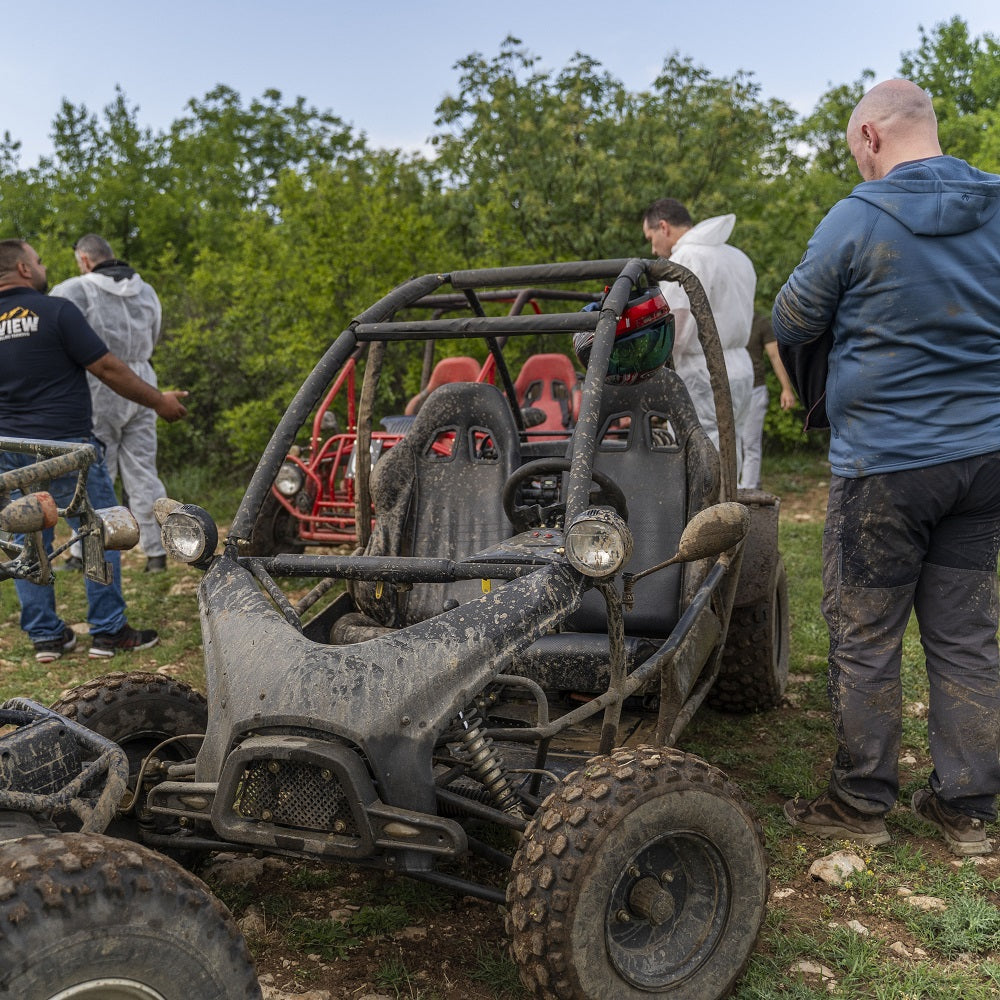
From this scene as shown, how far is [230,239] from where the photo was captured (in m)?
17.8

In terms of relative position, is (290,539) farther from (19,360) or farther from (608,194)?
(608,194)

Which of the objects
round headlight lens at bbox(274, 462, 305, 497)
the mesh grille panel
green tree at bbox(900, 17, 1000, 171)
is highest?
green tree at bbox(900, 17, 1000, 171)

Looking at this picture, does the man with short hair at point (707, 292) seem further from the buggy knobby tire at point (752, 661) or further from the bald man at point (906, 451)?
the bald man at point (906, 451)

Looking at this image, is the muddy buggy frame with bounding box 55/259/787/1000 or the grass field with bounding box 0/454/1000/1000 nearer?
the muddy buggy frame with bounding box 55/259/787/1000

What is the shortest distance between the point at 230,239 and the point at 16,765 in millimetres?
16310

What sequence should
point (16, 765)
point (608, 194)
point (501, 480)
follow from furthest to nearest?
point (608, 194) < point (501, 480) < point (16, 765)

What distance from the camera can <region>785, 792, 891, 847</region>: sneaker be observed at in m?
3.54

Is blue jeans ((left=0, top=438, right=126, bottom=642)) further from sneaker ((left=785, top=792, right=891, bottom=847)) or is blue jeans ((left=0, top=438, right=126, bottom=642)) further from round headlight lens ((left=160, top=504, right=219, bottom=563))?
sneaker ((left=785, top=792, right=891, bottom=847))

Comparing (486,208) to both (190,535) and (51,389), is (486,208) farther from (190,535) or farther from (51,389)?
(190,535)

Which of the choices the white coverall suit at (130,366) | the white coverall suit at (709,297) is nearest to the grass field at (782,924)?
the white coverall suit at (709,297)

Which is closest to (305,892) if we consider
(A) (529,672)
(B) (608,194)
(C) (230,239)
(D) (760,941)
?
(A) (529,672)

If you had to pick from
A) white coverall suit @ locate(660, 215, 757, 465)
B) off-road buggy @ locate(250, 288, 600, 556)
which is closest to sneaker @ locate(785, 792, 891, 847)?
white coverall suit @ locate(660, 215, 757, 465)

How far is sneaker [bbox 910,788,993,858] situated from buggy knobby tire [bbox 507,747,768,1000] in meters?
1.11

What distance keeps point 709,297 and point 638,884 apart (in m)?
4.33
